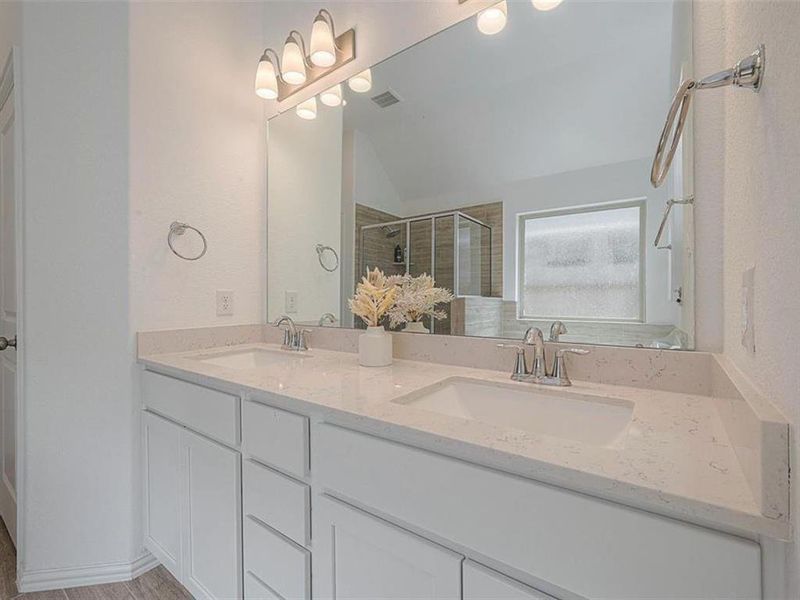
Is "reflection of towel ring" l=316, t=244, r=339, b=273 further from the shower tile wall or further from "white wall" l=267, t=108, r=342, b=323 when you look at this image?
the shower tile wall

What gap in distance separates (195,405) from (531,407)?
3.36 ft

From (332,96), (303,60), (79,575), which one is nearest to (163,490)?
(79,575)

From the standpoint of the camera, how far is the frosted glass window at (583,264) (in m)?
1.09

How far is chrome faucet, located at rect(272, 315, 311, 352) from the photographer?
5.74 ft

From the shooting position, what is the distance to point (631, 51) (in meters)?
1.11

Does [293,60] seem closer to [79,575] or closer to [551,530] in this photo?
[551,530]

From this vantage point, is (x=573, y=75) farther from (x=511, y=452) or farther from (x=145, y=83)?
(x=145, y=83)

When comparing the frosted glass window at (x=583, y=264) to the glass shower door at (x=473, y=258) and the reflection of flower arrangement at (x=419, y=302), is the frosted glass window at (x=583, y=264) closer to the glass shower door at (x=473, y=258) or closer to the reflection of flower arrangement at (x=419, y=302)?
the glass shower door at (x=473, y=258)

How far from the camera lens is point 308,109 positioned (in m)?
1.90

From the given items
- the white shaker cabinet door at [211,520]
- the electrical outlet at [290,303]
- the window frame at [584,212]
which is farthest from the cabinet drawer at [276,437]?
the electrical outlet at [290,303]

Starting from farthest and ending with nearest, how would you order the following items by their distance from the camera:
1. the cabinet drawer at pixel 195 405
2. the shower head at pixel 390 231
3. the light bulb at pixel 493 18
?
the shower head at pixel 390 231, the light bulb at pixel 493 18, the cabinet drawer at pixel 195 405

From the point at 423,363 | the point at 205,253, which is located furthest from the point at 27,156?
the point at 423,363

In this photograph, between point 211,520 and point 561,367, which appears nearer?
point 561,367

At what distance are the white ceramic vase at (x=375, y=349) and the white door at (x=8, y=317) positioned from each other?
1426mm
